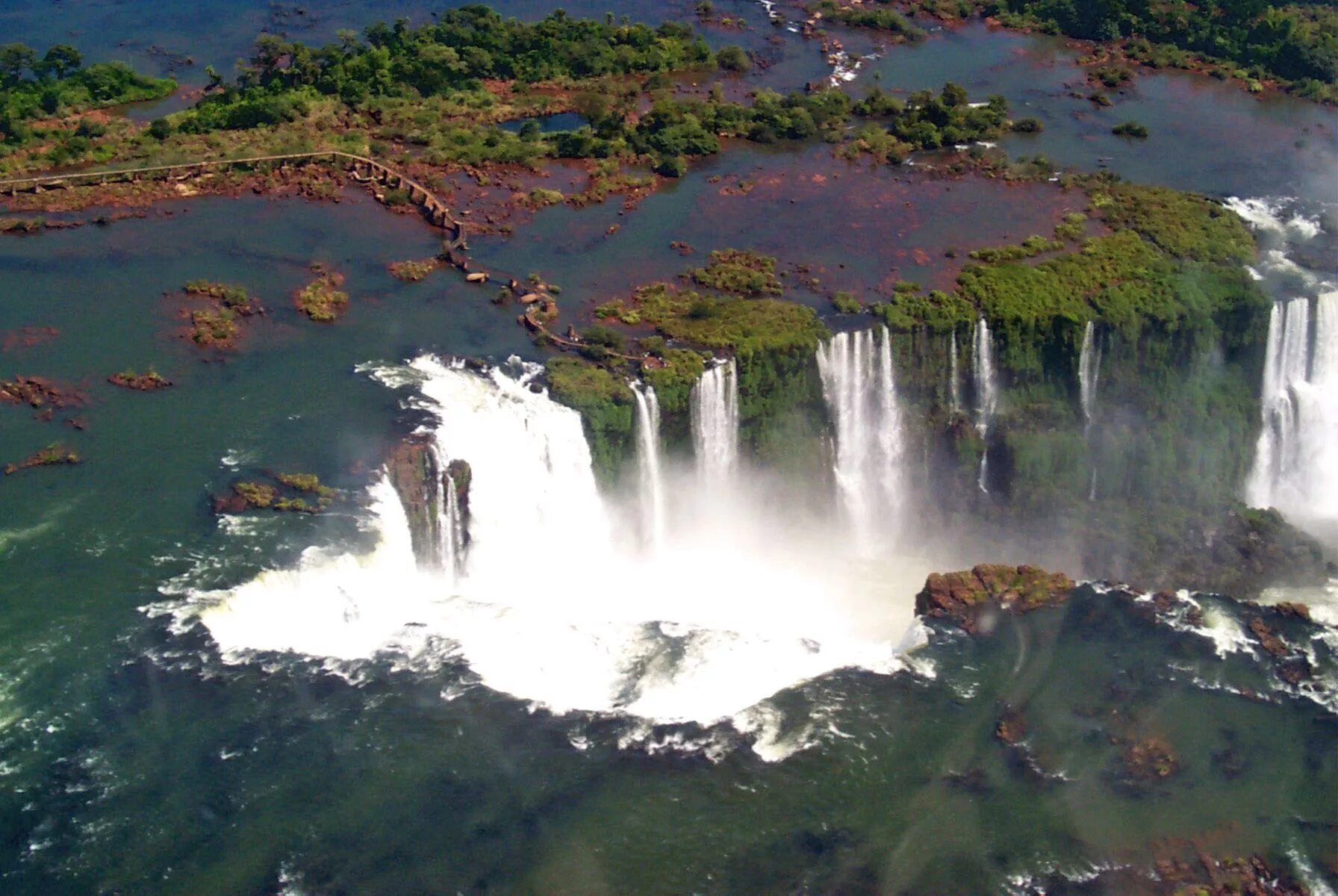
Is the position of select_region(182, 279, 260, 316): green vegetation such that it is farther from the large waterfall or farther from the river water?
the large waterfall

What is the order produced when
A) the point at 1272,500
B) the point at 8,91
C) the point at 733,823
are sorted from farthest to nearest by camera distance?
the point at 8,91 → the point at 1272,500 → the point at 733,823

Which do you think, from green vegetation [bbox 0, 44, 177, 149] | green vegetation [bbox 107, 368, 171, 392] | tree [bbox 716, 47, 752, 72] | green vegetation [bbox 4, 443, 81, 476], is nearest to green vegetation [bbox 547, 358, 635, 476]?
green vegetation [bbox 107, 368, 171, 392]

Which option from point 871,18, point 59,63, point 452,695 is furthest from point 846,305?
point 59,63

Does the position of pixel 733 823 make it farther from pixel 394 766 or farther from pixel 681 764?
pixel 394 766

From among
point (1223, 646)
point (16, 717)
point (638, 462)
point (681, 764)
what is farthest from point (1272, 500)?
point (16, 717)

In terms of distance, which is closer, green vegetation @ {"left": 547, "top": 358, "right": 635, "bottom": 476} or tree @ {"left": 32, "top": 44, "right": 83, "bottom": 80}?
green vegetation @ {"left": 547, "top": 358, "right": 635, "bottom": 476}

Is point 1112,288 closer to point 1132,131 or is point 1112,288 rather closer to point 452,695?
point 1132,131

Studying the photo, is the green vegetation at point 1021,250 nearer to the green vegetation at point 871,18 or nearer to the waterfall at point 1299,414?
the waterfall at point 1299,414
